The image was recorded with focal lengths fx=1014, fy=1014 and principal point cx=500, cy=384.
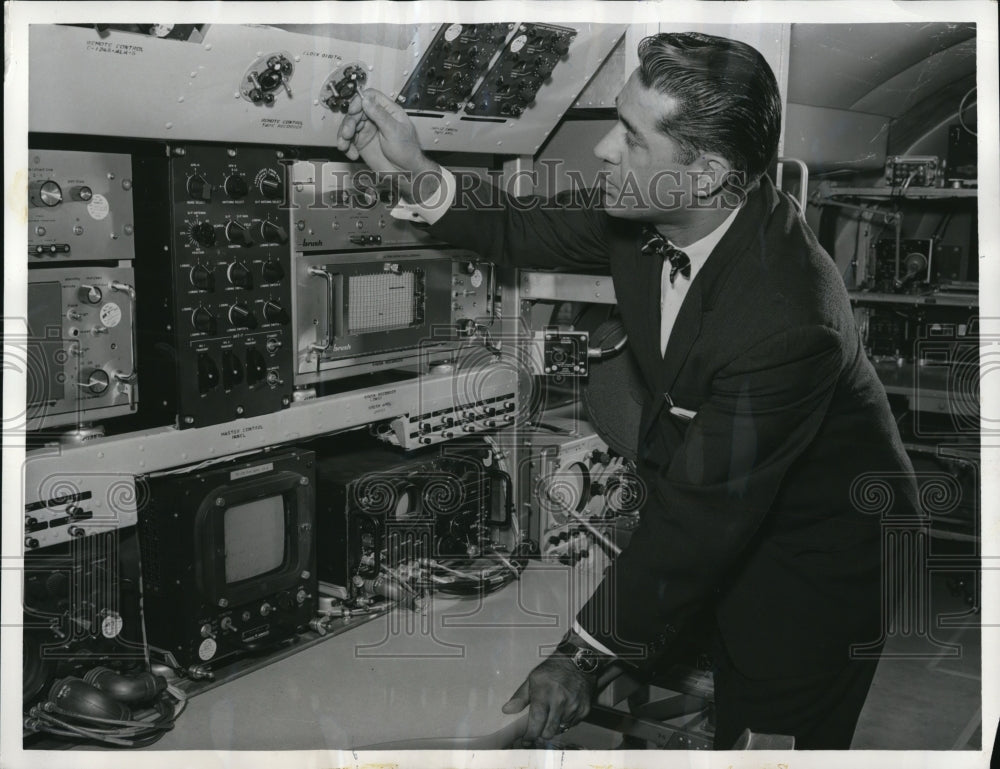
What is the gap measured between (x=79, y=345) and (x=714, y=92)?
5.79 ft

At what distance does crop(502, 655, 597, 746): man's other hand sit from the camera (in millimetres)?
2242

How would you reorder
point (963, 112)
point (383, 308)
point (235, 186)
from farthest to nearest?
1. point (963, 112)
2. point (383, 308)
3. point (235, 186)

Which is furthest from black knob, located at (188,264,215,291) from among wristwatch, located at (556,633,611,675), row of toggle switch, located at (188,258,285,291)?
wristwatch, located at (556,633,611,675)

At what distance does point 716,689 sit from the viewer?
2.96m

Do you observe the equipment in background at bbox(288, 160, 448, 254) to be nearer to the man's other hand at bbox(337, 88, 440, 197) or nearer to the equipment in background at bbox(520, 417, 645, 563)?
the man's other hand at bbox(337, 88, 440, 197)

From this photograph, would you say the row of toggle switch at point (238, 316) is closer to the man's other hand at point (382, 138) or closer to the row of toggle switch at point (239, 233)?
the row of toggle switch at point (239, 233)

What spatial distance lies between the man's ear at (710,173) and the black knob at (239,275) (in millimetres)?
1286

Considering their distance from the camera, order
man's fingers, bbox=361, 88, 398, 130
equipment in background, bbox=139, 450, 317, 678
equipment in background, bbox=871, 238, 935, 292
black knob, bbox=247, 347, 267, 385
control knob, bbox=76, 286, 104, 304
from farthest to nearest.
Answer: equipment in background, bbox=871, 238, 935, 292
man's fingers, bbox=361, 88, 398, 130
black knob, bbox=247, 347, 267, 385
equipment in background, bbox=139, 450, 317, 678
control knob, bbox=76, 286, 104, 304

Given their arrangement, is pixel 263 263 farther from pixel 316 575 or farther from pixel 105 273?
pixel 316 575

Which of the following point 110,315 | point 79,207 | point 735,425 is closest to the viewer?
point 735,425

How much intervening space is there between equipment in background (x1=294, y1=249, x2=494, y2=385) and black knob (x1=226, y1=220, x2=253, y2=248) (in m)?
0.26

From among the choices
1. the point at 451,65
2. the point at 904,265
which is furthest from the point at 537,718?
the point at 904,265

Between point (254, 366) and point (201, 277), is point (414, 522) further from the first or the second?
point (201, 277)

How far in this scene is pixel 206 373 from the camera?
287cm
